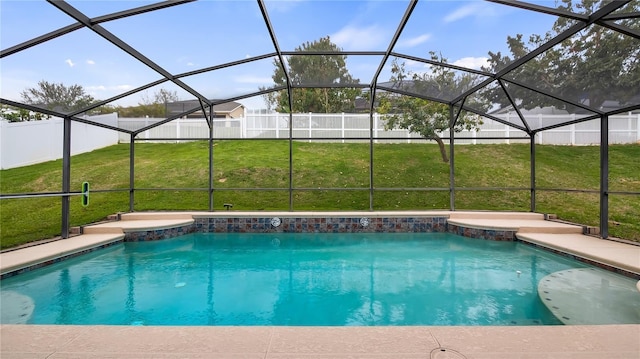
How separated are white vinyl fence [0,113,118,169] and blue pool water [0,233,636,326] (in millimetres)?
5249

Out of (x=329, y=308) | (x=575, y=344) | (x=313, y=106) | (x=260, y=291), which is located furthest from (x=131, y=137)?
(x=575, y=344)

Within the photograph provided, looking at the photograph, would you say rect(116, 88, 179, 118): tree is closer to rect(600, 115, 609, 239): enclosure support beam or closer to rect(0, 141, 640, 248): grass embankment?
rect(0, 141, 640, 248): grass embankment

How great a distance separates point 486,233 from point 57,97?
8.75 m

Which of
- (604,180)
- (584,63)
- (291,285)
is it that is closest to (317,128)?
(291,285)

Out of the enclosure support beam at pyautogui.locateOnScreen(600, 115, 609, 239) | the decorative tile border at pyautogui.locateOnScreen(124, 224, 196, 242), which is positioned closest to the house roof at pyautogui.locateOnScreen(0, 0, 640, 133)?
the enclosure support beam at pyautogui.locateOnScreen(600, 115, 609, 239)

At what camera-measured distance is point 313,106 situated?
10.5 metres

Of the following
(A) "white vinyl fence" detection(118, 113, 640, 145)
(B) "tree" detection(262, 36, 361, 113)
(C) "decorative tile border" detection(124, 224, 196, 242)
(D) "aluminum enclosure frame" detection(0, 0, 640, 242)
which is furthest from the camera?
(A) "white vinyl fence" detection(118, 113, 640, 145)

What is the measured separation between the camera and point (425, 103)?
977cm

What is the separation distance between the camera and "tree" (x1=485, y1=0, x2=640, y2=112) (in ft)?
14.2

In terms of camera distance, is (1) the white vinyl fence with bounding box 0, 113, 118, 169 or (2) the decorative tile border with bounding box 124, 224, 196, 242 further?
(1) the white vinyl fence with bounding box 0, 113, 118, 169

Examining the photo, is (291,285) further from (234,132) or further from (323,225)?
(234,132)

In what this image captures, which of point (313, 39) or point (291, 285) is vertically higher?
point (313, 39)

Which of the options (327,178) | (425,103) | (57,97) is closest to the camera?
(57,97)

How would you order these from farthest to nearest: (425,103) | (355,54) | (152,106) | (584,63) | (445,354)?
(425,103), (152,106), (355,54), (584,63), (445,354)
